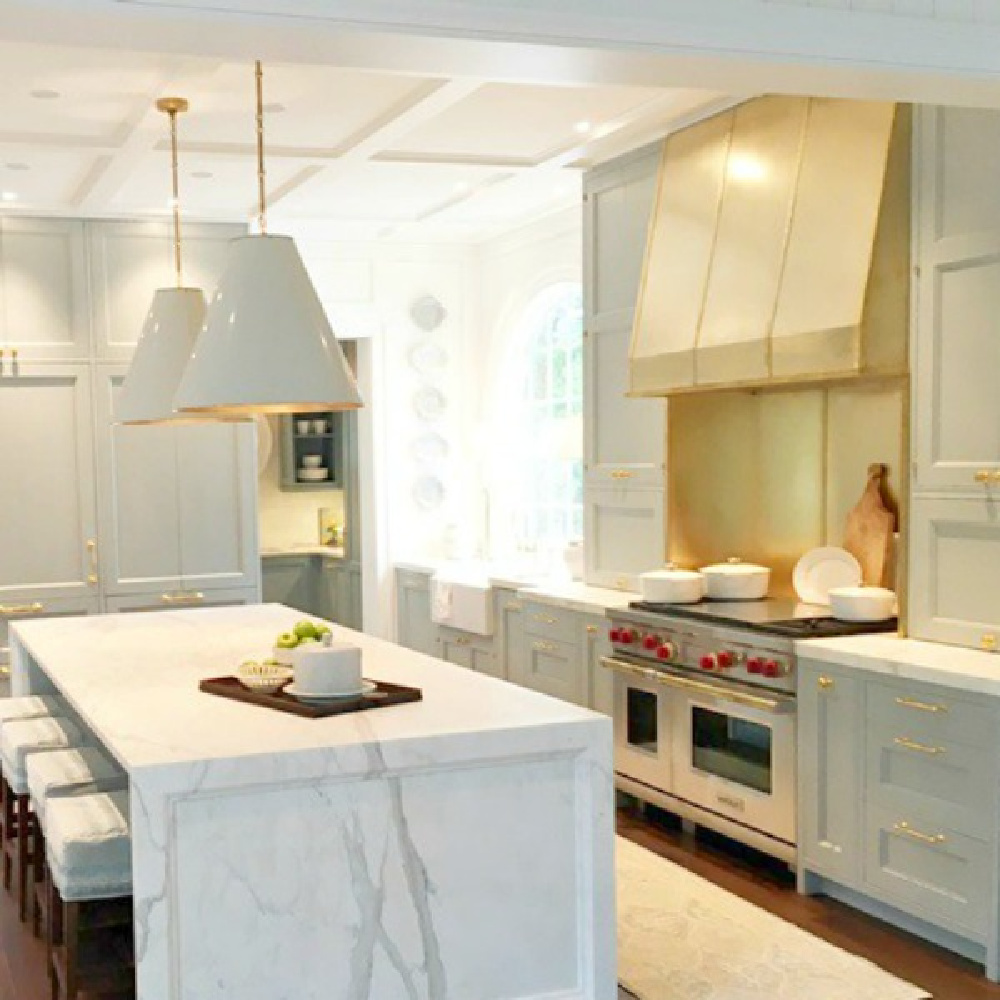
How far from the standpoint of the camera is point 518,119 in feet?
17.5

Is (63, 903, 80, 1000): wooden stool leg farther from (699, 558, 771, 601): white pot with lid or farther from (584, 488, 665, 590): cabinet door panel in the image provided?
(584, 488, 665, 590): cabinet door panel

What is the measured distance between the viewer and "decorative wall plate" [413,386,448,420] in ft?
27.6

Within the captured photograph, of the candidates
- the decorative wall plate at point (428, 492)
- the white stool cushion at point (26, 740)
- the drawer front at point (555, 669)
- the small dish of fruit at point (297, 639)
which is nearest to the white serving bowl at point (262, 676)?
the small dish of fruit at point (297, 639)

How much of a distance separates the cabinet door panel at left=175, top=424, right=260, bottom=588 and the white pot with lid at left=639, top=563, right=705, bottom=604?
9.26ft

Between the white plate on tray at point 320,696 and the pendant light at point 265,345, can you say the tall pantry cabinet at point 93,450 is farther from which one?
the white plate on tray at point 320,696

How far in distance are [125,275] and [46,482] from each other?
1168mm

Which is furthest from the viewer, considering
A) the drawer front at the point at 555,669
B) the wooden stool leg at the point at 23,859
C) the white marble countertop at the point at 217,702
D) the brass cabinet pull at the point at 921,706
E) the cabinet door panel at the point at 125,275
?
the cabinet door panel at the point at 125,275

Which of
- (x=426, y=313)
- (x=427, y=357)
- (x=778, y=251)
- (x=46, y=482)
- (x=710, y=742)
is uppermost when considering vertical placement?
(x=426, y=313)

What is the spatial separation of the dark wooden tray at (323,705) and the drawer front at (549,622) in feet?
8.10

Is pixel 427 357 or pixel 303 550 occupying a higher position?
pixel 427 357

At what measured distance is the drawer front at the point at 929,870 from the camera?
381cm

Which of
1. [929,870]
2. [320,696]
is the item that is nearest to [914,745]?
[929,870]

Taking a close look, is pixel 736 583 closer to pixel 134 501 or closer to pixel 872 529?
pixel 872 529


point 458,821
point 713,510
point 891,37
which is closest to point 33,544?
point 713,510
